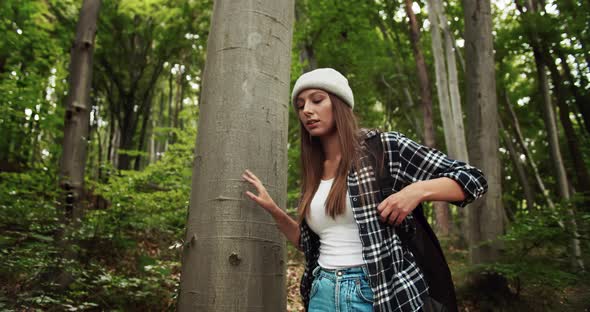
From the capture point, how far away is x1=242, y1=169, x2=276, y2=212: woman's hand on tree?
187 centimetres

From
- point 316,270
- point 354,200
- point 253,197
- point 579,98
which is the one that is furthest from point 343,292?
point 579,98

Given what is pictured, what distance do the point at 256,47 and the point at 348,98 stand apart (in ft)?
1.75

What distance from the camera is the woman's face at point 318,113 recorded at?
1946 millimetres

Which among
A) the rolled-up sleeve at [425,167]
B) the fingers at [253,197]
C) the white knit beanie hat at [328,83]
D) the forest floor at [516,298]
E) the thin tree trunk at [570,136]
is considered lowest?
the forest floor at [516,298]

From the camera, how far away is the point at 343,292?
166 cm

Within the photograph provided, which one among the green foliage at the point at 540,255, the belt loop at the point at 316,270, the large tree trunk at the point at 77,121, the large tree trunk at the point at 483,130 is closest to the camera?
the belt loop at the point at 316,270

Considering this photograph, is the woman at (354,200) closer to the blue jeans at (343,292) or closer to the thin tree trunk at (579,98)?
the blue jeans at (343,292)

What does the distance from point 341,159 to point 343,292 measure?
0.57m

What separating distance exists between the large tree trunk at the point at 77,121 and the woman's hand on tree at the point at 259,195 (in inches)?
132

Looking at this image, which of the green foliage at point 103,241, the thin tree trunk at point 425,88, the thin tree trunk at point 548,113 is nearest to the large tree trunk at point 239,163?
the green foliage at point 103,241

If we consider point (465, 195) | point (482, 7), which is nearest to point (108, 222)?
point (465, 195)

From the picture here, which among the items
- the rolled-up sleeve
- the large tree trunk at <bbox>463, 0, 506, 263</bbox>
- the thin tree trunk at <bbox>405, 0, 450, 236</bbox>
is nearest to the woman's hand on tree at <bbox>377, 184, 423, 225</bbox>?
the rolled-up sleeve

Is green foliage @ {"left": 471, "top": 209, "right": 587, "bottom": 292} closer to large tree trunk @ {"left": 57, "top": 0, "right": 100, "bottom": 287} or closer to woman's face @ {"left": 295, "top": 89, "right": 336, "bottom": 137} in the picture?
woman's face @ {"left": 295, "top": 89, "right": 336, "bottom": 137}

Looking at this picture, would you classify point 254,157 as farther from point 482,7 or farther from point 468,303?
point 482,7
